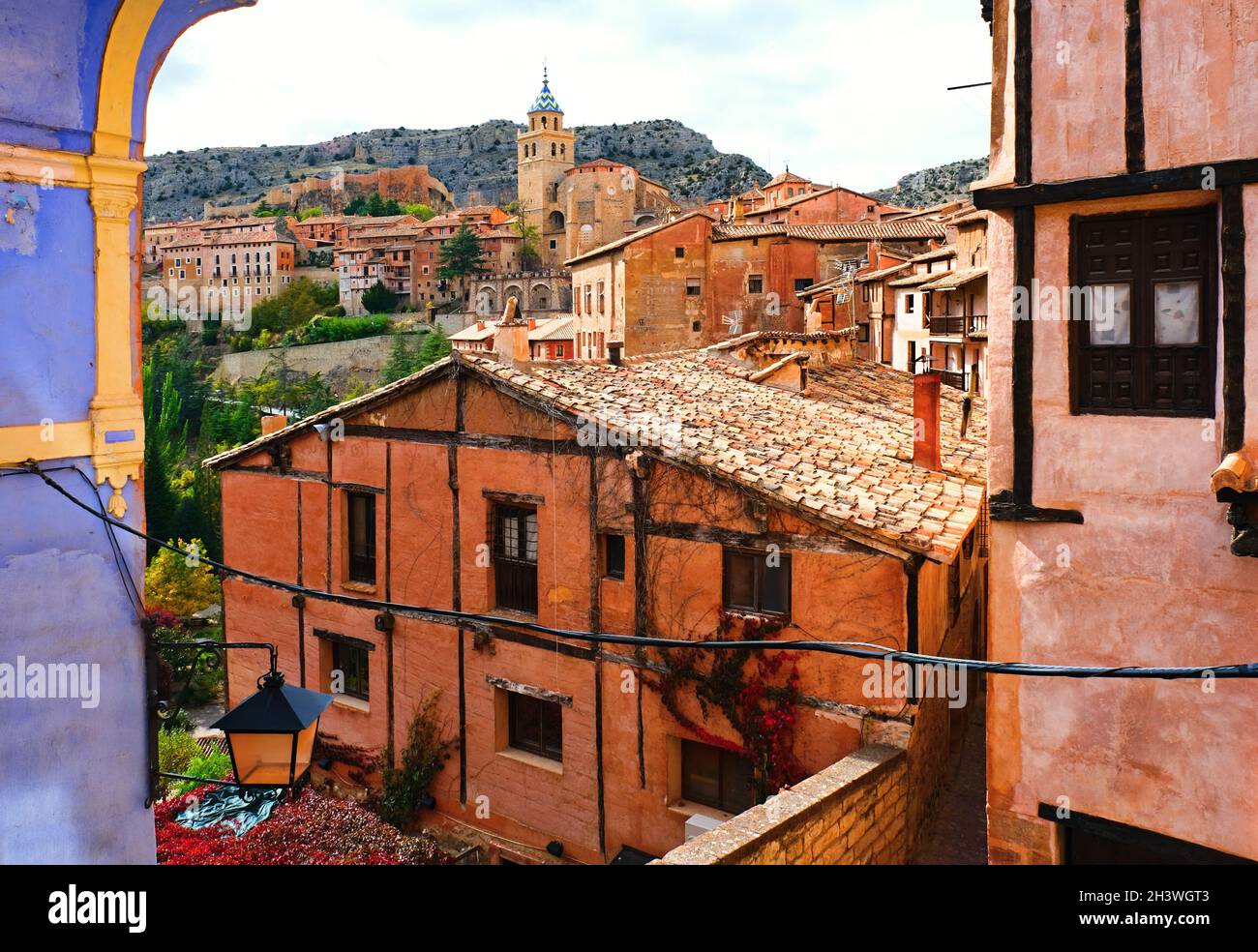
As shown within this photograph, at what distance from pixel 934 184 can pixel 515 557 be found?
105073mm

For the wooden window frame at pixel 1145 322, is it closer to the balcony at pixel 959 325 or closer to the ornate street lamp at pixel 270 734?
the ornate street lamp at pixel 270 734

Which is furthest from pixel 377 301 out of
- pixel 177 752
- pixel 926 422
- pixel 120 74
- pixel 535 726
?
pixel 120 74

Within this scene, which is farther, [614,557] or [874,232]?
[874,232]

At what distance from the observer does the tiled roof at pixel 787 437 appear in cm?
1057

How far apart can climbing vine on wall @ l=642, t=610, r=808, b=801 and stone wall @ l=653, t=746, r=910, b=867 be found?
1069mm

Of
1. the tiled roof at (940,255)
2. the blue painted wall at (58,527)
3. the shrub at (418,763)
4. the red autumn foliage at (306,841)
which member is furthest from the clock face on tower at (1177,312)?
the tiled roof at (940,255)

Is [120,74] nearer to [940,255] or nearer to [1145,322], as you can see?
[1145,322]

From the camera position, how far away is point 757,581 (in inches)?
447

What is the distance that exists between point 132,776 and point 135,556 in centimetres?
115

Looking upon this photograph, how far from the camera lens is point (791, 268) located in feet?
145

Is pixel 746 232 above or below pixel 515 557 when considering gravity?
above

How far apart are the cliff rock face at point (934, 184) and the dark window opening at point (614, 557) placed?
307 feet

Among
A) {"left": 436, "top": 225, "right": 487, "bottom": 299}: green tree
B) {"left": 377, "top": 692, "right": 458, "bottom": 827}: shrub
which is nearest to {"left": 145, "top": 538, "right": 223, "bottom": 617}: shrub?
{"left": 377, "top": 692, "right": 458, "bottom": 827}: shrub
